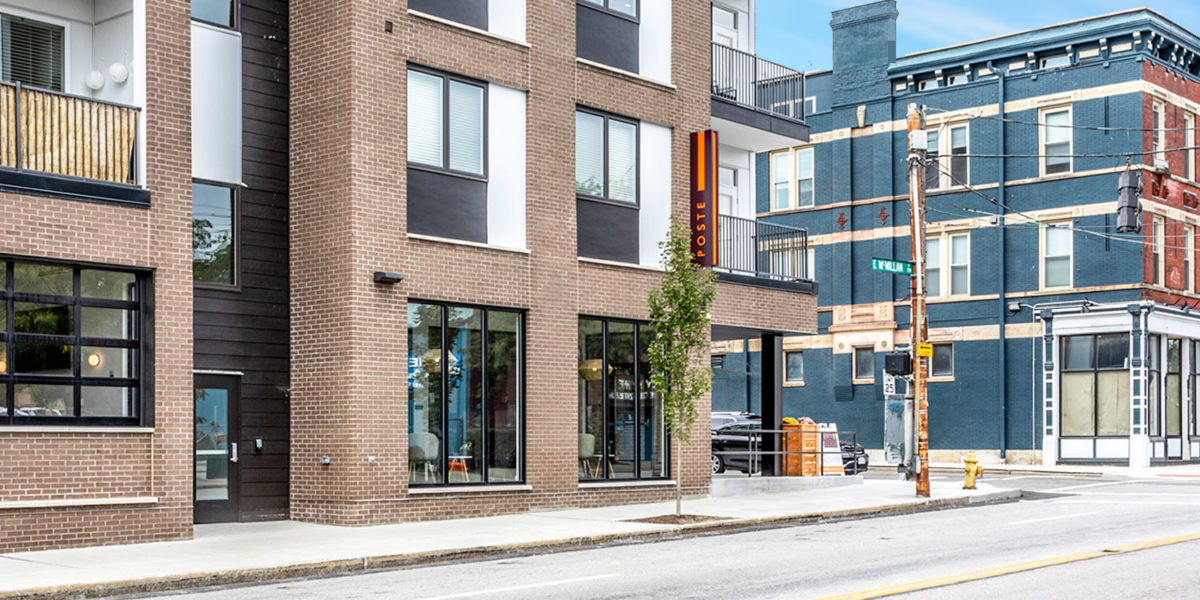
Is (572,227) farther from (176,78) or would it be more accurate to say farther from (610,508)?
(176,78)

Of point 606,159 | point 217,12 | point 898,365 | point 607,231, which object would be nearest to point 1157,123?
point 898,365

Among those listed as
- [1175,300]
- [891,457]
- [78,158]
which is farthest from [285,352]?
[1175,300]

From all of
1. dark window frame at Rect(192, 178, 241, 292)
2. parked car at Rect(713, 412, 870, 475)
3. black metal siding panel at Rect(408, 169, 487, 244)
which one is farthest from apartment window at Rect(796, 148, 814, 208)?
dark window frame at Rect(192, 178, 241, 292)

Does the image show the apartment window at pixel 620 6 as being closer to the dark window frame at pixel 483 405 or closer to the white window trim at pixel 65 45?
the dark window frame at pixel 483 405

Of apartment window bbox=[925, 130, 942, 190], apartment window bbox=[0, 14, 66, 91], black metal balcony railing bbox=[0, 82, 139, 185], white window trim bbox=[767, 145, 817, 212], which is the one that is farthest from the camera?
white window trim bbox=[767, 145, 817, 212]

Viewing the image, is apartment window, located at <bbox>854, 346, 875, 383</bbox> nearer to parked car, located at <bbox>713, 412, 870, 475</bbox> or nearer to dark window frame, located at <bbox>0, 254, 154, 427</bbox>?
parked car, located at <bbox>713, 412, 870, 475</bbox>

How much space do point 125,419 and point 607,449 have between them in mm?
9021

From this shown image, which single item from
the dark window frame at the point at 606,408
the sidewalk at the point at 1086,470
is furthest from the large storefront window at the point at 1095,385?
the dark window frame at the point at 606,408

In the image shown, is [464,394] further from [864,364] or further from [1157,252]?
[1157,252]

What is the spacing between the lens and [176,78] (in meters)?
17.5

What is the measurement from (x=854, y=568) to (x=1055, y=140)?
29.5 m

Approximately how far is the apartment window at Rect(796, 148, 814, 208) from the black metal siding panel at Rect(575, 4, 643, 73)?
22118 millimetres

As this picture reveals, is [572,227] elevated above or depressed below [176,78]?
below

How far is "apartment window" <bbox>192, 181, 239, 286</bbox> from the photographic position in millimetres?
18969
